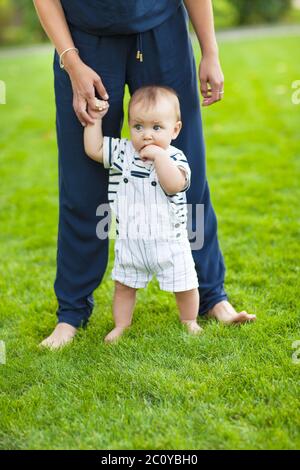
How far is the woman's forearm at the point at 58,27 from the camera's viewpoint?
2.35 meters

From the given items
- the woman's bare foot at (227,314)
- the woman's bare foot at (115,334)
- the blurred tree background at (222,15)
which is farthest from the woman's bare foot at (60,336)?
the blurred tree background at (222,15)

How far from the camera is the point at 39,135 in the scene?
6.11m

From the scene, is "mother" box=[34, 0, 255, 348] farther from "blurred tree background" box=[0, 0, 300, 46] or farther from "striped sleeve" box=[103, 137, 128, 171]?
"blurred tree background" box=[0, 0, 300, 46]

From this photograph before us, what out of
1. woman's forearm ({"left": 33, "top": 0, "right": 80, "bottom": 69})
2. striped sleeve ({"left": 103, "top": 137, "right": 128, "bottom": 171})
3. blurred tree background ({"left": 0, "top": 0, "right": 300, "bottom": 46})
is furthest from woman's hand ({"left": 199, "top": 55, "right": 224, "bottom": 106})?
blurred tree background ({"left": 0, "top": 0, "right": 300, "bottom": 46})

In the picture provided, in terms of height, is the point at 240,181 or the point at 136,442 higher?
the point at 240,181

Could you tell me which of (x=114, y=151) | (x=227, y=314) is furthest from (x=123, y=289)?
(x=114, y=151)

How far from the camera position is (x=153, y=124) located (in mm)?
2389

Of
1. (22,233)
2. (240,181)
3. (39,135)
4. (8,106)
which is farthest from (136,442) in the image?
(8,106)

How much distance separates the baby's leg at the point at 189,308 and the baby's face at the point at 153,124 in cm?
57

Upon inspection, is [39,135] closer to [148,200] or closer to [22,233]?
[22,233]

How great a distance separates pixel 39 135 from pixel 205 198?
363 centimetres

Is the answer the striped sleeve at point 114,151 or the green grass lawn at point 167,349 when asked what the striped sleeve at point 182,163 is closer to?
the striped sleeve at point 114,151

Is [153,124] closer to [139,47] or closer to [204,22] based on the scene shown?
[139,47]

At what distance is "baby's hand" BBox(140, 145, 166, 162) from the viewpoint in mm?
2350
